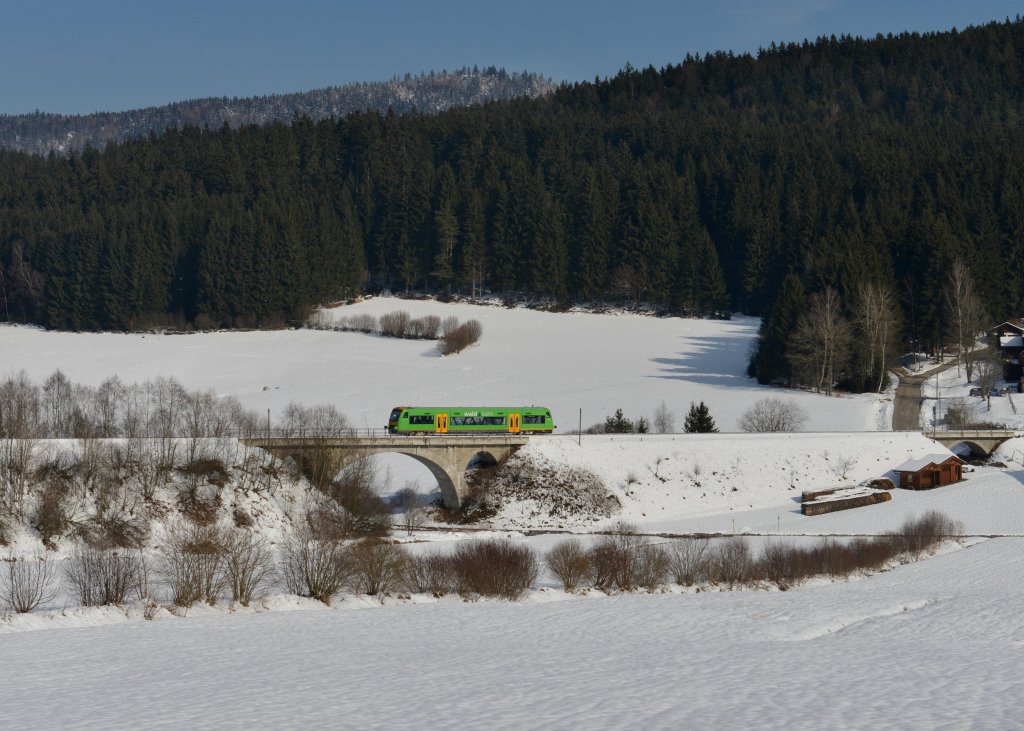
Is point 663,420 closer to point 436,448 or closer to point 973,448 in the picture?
point 436,448

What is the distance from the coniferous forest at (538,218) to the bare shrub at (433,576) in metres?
62.3

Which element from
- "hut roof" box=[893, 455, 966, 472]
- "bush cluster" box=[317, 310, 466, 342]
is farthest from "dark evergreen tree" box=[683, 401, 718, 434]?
"bush cluster" box=[317, 310, 466, 342]

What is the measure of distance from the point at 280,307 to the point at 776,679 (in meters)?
114

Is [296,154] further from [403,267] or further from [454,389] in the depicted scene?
[454,389]

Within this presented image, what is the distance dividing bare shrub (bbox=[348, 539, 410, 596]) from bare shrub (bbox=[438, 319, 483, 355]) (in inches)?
2744

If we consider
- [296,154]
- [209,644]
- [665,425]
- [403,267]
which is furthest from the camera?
[296,154]

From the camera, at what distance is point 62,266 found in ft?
447

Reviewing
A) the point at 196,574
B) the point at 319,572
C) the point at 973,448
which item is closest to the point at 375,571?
the point at 319,572

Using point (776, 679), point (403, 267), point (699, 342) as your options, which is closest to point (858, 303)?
point (699, 342)

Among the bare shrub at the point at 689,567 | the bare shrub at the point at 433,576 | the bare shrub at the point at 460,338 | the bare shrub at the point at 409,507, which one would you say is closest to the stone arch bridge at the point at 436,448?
the bare shrub at the point at 409,507

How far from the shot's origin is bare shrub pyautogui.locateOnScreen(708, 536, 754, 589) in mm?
45500

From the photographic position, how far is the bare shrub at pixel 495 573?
4103cm

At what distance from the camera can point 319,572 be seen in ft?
131

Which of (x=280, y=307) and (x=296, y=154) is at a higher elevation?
(x=296, y=154)
